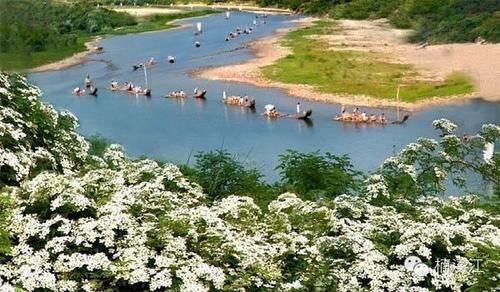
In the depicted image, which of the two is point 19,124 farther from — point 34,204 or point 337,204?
point 337,204

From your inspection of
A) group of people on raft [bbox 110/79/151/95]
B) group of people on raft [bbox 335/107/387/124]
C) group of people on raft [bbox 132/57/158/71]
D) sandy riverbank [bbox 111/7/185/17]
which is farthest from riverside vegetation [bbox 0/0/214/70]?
group of people on raft [bbox 335/107/387/124]

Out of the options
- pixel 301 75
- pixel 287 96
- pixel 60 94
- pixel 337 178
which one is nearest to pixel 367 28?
pixel 301 75

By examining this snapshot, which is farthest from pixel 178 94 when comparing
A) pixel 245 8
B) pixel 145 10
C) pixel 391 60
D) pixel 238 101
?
pixel 145 10

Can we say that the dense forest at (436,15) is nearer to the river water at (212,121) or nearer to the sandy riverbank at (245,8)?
the sandy riverbank at (245,8)

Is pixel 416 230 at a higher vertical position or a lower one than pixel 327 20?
higher

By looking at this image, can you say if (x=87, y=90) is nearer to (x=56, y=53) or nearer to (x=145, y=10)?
(x=56, y=53)

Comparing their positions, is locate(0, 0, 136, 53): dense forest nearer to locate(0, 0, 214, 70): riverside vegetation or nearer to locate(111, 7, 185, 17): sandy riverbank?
locate(0, 0, 214, 70): riverside vegetation
